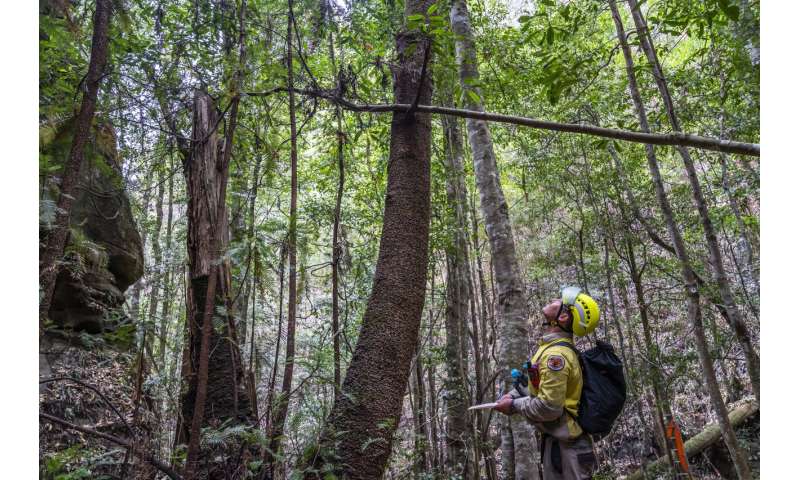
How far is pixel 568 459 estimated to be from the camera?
3104 mm

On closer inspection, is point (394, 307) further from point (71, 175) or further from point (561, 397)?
Answer: point (71, 175)

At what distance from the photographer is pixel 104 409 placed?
5512mm

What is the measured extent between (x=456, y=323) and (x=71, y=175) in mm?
5168

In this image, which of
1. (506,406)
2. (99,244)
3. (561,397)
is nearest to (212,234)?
(506,406)

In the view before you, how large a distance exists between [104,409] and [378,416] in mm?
3786

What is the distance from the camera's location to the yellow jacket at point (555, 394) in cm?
304

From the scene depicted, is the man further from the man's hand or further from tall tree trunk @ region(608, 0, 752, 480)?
tall tree trunk @ region(608, 0, 752, 480)

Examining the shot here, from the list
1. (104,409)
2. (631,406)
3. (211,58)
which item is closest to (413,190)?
(211,58)

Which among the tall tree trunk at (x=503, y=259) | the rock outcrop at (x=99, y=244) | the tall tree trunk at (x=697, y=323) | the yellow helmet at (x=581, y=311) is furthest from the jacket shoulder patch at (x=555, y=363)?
the rock outcrop at (x=99, y=244)

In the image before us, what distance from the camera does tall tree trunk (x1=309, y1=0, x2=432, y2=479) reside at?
356cm

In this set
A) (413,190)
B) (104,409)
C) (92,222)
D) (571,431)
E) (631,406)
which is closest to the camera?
(571,431)

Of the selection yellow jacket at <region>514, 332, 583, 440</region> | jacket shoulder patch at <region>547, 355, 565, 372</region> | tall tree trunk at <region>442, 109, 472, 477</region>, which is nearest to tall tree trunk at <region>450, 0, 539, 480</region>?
tall tree trunk at <region>442, 109, 472, 477</region>

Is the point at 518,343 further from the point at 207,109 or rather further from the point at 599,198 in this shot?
the point at 599,198

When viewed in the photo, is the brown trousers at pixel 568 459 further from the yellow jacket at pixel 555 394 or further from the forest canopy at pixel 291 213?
the forest canopy at pixel 291 213
